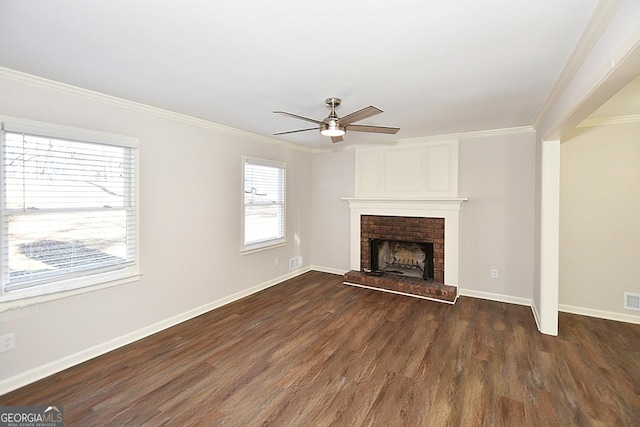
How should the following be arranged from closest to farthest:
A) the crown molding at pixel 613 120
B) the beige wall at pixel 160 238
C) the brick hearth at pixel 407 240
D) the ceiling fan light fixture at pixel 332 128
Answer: the beige wall at pixel 160 238
the ceiling fan light fixture at pixel 332 128
the crown molding at pixel 613 120
the brick hearth at pixel 407 240

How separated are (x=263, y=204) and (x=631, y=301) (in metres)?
4.93

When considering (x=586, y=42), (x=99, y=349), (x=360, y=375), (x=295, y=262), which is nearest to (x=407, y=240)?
(x=295, y=262)

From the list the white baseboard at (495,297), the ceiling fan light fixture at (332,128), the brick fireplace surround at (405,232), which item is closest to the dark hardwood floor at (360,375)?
the white baseboard at (495,297)

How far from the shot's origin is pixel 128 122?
9.68 ft

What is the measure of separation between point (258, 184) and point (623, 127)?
4.75 m

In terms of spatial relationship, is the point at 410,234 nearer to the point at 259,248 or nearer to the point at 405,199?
the point at 405,199

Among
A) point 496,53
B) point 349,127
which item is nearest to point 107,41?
point 349,127

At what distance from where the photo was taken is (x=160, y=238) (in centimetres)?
327

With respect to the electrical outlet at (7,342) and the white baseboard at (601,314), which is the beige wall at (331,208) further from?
the electrical outlet at (7,342)

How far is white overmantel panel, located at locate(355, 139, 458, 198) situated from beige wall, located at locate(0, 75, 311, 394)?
1.59 metres

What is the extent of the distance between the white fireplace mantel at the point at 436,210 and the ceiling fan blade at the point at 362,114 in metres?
2.39

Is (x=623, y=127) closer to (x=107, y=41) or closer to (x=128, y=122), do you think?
(x=107, y=41)

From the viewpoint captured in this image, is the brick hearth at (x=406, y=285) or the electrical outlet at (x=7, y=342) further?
the brick hearth at (x=406, y=285)

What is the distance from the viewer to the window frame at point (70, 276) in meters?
2.23
